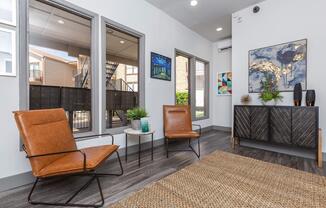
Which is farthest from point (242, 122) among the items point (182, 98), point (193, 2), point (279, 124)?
point (193, 2)

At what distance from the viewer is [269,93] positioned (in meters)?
3.46

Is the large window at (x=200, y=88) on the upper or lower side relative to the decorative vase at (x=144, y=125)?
upper

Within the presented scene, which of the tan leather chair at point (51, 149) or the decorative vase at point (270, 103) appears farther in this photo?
the decorative vase at point (270, 103)

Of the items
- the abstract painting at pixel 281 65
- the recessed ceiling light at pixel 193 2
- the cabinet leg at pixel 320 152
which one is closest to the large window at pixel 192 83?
the recessed ceiling light at pixel 193 2

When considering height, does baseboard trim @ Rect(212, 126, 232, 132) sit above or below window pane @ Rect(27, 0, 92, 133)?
below

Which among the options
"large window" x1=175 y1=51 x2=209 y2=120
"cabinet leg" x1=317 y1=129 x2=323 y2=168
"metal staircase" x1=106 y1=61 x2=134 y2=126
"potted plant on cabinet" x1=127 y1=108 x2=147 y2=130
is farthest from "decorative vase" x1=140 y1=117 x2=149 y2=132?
"cabinet leg" x1=317 y1=129 x2=323 y2=168

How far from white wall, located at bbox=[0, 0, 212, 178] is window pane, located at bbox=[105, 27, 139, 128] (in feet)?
0.95

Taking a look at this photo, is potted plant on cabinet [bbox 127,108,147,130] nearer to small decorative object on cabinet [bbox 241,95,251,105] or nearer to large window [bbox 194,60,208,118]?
small decorative object on cabinet [bbox 241,95,251,105]

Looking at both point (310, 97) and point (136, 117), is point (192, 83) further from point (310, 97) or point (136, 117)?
point (310, 97)

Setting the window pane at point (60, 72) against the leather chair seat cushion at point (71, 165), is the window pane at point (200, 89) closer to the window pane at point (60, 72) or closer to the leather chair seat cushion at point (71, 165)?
the window pane at point (60, 72)

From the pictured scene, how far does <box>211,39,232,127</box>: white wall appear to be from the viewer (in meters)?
5.50

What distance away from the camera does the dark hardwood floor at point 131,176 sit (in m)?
1.78

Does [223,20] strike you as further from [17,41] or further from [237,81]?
[17,41]

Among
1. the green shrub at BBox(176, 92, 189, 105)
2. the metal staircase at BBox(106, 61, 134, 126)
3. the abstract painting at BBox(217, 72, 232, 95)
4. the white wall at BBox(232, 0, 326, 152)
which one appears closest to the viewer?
the white wall at BBox(232, 0, 326, 152)
